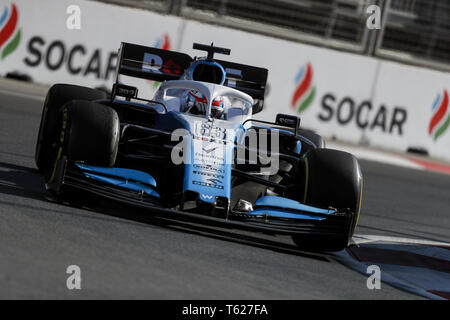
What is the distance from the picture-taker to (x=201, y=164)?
22.6ft

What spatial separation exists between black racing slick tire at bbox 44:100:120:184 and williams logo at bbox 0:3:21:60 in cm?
780

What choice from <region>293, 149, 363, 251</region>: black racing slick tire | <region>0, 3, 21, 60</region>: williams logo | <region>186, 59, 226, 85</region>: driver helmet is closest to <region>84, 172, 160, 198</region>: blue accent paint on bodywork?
<region>293, 149, 363, 251</region>: black racing slick tire

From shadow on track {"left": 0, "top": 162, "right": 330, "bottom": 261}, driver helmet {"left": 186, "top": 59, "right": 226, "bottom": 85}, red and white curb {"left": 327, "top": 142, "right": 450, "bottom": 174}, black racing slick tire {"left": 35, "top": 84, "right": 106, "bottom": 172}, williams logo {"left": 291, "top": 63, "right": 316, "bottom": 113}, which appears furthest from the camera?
williams logo {"left": 291, "top": 63, "right": 316, "bottom": 113}

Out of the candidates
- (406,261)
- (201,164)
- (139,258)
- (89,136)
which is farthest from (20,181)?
(406,261)

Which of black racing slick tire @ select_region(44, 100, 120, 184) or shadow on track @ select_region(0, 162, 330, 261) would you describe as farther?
shadow on track @ select_region(0, 162, 330, 261)

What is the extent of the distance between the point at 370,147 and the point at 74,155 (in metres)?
9.73

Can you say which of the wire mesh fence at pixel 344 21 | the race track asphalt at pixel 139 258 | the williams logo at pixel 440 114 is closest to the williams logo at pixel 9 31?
the wire mesh fence at pixel 344 21

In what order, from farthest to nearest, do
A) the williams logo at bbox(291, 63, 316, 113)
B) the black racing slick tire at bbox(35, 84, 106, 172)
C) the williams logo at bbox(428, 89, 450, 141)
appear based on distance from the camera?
the williams logo at bbox(428, 89, 450, 141), the williams logo at bbox(291, 63, 316, 113), the black racing slick tire at bbox(35, 84, 106, 172)

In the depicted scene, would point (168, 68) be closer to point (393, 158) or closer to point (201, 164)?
point (201, 164)

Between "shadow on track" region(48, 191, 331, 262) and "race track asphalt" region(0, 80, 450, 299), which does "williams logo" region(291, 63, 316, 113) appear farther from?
"shadow on track" region(48, 191, 331, 262)

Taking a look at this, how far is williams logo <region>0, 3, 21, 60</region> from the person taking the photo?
47.1 ft

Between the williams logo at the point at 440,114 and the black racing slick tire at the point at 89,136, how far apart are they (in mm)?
10073

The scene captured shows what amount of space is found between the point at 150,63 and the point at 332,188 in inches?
107

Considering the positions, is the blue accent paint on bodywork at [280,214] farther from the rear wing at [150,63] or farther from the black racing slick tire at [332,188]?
the rear wing at [150,63]
